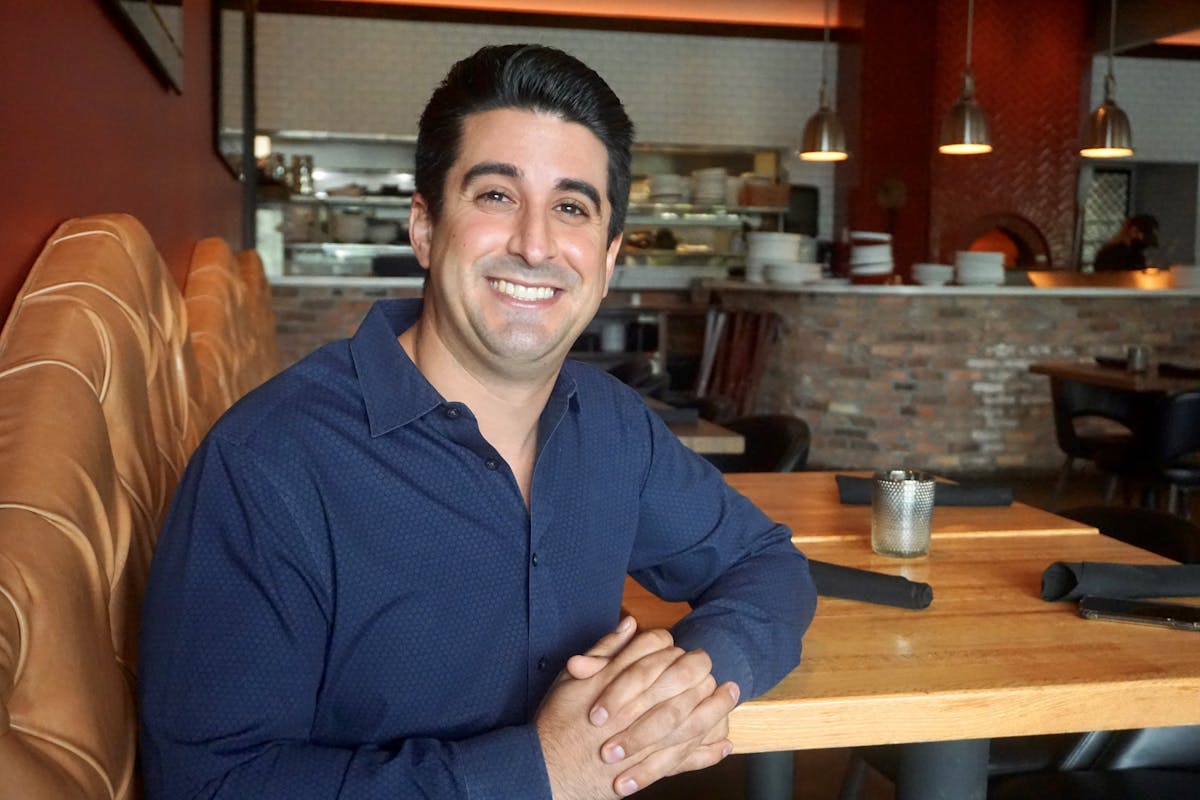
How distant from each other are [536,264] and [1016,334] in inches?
272

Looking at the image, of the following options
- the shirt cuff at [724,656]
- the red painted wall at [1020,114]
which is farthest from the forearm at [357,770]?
the red painted wall at [1020,114]

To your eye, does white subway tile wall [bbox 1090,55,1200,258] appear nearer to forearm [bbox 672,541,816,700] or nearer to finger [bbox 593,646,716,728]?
forearm [bbox 672,541,816,700]

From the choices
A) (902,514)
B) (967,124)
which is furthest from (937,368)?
(902,514)

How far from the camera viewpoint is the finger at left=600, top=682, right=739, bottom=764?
1.16m

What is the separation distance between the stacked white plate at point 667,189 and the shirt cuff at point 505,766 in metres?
9.11

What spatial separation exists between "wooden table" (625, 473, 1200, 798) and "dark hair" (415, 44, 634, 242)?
664 millimetres

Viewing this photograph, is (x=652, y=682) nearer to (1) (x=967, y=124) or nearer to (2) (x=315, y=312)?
(1) (x=967, y=124)

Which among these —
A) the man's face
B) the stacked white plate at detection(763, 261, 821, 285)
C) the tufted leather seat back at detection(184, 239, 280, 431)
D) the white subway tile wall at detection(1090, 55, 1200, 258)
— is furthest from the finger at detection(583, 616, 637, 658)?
the white subway tile wall at detection(1090, 55, 1200, 258)

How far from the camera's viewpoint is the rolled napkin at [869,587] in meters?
1.59

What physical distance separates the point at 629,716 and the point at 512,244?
1.88ft

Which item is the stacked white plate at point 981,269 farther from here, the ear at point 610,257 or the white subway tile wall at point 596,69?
the ear at point 610,257

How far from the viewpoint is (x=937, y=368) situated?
24.9 ft

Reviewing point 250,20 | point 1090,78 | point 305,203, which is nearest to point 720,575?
point 250,20

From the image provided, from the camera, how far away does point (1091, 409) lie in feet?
18.4
